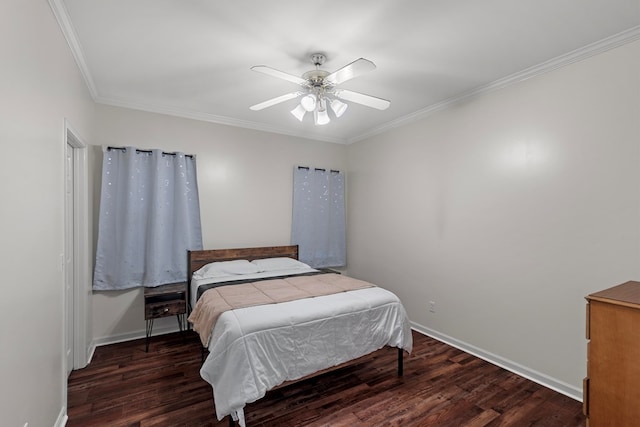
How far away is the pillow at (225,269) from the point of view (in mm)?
3398

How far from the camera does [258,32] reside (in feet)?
6.87

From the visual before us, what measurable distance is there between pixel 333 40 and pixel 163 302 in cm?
303

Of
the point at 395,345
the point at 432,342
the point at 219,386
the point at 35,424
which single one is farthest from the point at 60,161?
the point at 432,342

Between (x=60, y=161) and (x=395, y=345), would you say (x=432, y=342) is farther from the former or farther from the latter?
(x=60, y=161)

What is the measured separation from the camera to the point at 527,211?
2.63 m

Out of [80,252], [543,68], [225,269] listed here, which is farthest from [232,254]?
[543,68]

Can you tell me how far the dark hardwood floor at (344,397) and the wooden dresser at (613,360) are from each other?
802 mm

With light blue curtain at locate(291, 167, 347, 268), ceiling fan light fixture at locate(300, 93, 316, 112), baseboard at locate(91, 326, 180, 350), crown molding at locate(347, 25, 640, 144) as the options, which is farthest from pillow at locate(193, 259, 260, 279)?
crown molding at locate(347, 25, 640, 144)

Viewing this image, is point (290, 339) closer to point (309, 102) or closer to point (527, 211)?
point (309, 102)

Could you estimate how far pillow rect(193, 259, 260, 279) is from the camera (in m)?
3.40

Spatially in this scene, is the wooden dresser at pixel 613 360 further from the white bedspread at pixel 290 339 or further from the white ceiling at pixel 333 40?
the white ceiling at pixel 333 40

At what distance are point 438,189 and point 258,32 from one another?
2473 mm

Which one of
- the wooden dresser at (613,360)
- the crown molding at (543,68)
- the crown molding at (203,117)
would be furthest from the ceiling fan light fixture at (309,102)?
the wooden dresser at (613,360)

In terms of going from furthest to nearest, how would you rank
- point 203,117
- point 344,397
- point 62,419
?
1. point 203,117
2. point 344,397
3. point 62,419
